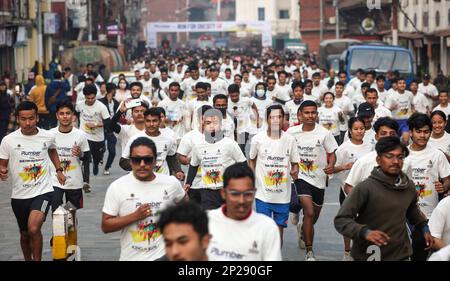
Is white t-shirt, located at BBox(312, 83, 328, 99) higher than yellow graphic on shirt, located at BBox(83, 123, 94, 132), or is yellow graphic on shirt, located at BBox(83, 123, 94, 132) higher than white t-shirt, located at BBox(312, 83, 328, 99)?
white t-shirt, located at BBox(312, 83, 328, 99)

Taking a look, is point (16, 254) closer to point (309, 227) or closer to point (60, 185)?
point (60, 185)

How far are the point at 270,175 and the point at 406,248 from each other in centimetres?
355

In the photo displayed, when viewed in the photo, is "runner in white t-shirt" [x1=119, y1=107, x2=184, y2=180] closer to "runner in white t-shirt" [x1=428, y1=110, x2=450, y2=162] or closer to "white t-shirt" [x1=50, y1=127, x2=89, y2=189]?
"white t-shirt" [x1=50, y1=127, x2=89, y2=189]

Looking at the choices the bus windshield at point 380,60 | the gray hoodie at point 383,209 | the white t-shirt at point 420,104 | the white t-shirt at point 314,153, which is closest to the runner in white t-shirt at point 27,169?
the white t-shirt at point 314,153

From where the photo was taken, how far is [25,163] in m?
10.9

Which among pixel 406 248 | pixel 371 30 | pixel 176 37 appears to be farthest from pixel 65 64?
pixel 176 37

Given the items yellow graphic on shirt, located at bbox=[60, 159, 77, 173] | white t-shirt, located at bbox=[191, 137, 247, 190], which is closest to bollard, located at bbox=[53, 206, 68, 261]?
white t-shirt, located at bbox=[191, 137, 247, 190]

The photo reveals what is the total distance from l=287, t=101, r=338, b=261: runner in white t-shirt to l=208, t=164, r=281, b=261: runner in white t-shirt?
542 centimetres

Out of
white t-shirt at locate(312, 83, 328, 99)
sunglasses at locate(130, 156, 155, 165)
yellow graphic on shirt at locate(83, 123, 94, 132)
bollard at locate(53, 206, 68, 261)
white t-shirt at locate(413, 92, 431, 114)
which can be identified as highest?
sunglasses at locate(130, 156, 155, 165)

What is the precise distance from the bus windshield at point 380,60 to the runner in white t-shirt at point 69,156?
22301mm

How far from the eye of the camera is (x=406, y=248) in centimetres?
816

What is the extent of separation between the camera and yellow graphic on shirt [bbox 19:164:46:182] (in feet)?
35.7

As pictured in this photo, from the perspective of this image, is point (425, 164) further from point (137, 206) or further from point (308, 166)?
point (137, 206)

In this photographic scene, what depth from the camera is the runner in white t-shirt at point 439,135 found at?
1203cm
